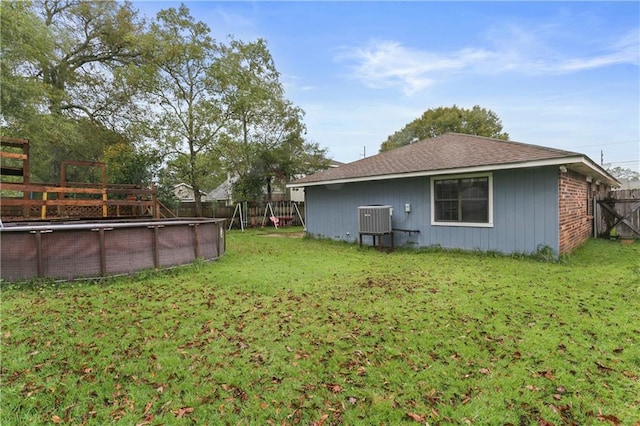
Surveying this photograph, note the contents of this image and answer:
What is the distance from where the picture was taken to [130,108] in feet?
49.9

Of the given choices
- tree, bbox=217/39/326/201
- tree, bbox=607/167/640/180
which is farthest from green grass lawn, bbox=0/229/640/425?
tree, bbox=607/167/640/180

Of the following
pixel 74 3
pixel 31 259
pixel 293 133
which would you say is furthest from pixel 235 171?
pixel 31 259

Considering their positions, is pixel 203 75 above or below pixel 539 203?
above

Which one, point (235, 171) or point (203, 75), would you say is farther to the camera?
point (235, 171)

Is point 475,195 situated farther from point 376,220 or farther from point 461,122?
point 461,122

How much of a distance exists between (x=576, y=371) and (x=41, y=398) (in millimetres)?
4042

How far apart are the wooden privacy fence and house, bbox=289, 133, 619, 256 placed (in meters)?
0.43

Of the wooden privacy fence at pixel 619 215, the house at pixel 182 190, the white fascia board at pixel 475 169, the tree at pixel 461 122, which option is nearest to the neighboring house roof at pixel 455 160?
the white fascia board at pixel 475 169

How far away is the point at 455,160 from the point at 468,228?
5.75 feet

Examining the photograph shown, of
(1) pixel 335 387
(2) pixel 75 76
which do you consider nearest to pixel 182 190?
(2) pixel 75 76

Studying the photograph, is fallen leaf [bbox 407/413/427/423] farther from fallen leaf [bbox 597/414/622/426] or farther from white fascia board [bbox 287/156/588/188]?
white fascia board [bbox 287/156/588/188]

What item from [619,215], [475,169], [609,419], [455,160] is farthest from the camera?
[619,215]

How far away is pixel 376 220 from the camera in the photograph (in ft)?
28.8

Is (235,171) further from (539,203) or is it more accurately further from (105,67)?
(539,203)
